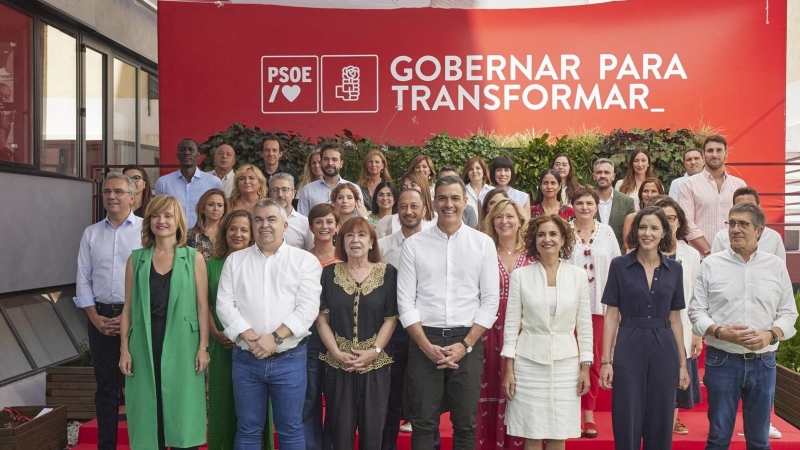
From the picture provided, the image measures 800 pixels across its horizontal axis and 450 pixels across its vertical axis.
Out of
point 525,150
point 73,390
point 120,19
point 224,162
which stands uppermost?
point 120,19

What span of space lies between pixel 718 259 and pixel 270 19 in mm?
7874

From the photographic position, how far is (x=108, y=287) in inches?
195

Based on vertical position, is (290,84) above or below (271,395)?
above

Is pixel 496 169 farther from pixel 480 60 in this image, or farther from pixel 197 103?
pixel 197 103

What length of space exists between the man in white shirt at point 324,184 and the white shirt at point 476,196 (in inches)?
40.6

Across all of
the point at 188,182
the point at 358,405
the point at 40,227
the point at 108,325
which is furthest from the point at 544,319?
the point at 40,227

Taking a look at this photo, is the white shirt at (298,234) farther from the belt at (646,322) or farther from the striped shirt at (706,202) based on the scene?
the striped shirt at (706,202)

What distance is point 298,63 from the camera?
35.4ft

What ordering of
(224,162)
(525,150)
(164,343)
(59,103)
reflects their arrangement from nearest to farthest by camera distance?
(164,343) < (224,162) < (525,150) < (59,103)

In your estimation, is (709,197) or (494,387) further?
(709,197)

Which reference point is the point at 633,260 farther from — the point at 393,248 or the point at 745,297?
the point at 393,248

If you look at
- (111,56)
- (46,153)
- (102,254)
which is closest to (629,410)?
(102,254)

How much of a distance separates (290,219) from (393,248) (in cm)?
101

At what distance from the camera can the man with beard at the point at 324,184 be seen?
658 centimetres
